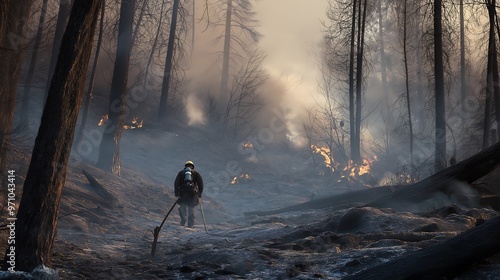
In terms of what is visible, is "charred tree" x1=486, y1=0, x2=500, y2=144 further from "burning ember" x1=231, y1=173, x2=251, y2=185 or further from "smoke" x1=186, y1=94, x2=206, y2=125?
"smoke" x1=186, y1=94, x2=206, y2=125

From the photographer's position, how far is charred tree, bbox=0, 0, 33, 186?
30.3 ft

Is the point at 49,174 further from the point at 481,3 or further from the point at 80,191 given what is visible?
the point at 481,3

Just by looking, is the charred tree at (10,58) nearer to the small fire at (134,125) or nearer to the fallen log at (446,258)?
the fallen log at (446,258)

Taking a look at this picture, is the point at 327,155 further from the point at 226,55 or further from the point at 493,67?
the point at 226,55

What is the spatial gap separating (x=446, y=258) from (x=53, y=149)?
410 centimetres

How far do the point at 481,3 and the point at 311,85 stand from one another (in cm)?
2142

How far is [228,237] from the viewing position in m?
10.5

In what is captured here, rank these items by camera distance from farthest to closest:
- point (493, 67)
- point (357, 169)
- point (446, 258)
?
point (357, 169) < point (493, 67) < point (446, 258)

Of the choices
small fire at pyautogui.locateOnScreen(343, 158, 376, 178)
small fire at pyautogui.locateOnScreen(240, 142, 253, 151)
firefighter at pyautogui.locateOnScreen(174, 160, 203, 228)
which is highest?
small fire at pyautogui.locateOnScreen(240, 142, 253, 151)

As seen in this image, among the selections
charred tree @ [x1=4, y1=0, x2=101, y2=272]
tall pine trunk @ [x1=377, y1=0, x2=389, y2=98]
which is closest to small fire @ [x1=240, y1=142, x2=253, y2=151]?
tall pine trunk @ [x1=377, y1=0, x2=389, y2=98]

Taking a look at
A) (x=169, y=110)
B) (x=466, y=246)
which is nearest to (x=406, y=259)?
(x=466, y=246)

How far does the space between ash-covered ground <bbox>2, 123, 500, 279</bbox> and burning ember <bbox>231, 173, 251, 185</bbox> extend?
636 cm

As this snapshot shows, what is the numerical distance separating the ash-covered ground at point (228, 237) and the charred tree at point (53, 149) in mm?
838

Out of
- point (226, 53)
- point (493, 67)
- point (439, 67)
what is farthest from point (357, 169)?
point (226, 53)
